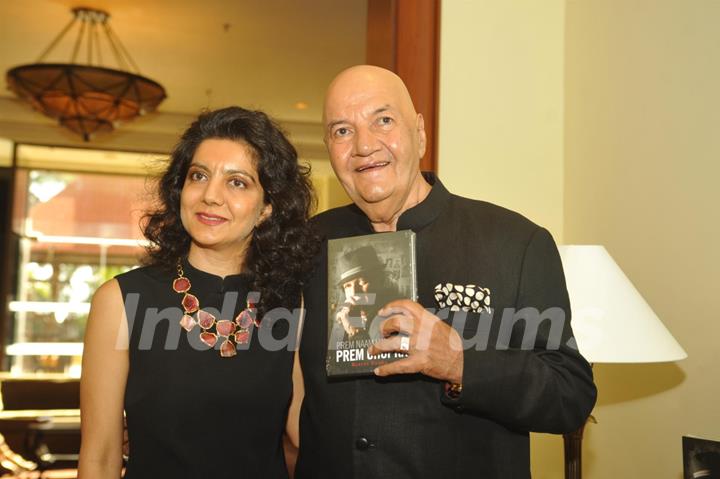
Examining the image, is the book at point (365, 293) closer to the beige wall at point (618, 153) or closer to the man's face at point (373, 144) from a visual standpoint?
the man's face at point (373, 144)

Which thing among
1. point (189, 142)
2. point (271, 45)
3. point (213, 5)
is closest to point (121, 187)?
point (271, 45)

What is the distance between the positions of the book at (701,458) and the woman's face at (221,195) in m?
1.26

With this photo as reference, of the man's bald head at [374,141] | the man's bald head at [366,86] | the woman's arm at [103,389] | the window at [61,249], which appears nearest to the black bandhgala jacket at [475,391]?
the man's bald head at [374,141]

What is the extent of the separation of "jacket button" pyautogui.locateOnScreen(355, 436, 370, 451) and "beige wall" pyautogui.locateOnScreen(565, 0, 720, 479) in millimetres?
987

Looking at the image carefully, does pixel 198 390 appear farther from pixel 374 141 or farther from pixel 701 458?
pixel 701 458

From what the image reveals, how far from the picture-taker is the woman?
1.96 m

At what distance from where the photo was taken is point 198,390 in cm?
201

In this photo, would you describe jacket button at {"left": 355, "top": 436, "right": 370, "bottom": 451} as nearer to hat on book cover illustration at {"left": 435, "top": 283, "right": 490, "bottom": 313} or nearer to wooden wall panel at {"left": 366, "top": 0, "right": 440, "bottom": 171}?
hat on book cover illustration at {"left": 435, "top": 283, "right": 490, "bottom": 313}

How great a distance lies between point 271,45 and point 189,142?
508 cm

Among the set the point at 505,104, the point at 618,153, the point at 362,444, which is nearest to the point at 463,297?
the point at 362,444

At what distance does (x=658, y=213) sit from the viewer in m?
2.29

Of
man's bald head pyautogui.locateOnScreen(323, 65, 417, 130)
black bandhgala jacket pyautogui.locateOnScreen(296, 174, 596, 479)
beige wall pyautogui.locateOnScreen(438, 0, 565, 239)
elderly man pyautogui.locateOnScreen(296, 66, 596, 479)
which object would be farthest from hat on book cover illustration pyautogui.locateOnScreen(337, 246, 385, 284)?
beige wall pyautogui.locateOnScreen(438, 0, 565, 239)

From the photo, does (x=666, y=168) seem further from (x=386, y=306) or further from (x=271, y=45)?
(x=271, y=45)

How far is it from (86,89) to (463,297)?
15.4ft
